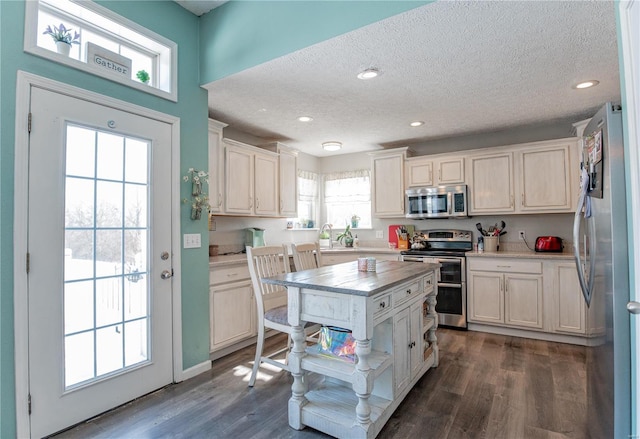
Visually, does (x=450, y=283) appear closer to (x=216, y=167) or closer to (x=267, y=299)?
(x=267, y=299)

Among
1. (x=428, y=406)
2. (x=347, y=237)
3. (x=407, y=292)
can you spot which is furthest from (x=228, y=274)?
(x=347, y=237)

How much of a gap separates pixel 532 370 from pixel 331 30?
314 cm

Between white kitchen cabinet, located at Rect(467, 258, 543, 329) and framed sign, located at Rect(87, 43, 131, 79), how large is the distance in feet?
12.7

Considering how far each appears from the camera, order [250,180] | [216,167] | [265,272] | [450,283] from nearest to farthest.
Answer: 1. [265,272]
2. [216,167]
3. [250,180]
4. [450,283]

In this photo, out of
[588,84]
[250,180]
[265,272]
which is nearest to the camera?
[265,272]

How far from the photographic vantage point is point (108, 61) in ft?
7.36

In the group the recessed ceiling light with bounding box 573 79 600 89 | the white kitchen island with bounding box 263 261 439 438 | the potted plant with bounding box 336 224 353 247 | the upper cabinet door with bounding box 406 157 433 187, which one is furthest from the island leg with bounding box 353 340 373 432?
the potted plant with bounding box 336 224 353 247

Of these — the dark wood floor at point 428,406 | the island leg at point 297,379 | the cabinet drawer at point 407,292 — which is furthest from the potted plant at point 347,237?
the island leg at point 297,379

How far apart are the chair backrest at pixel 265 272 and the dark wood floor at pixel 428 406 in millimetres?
630

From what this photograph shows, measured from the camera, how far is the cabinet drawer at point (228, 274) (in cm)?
302

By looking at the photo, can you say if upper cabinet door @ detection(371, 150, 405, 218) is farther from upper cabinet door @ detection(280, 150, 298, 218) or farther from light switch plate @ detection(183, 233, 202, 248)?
light switch plate @ detection(183, 233, 202, 248)

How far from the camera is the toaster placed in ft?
12.2

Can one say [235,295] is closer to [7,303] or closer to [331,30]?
[7,303]

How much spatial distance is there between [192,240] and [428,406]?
2.17 m
